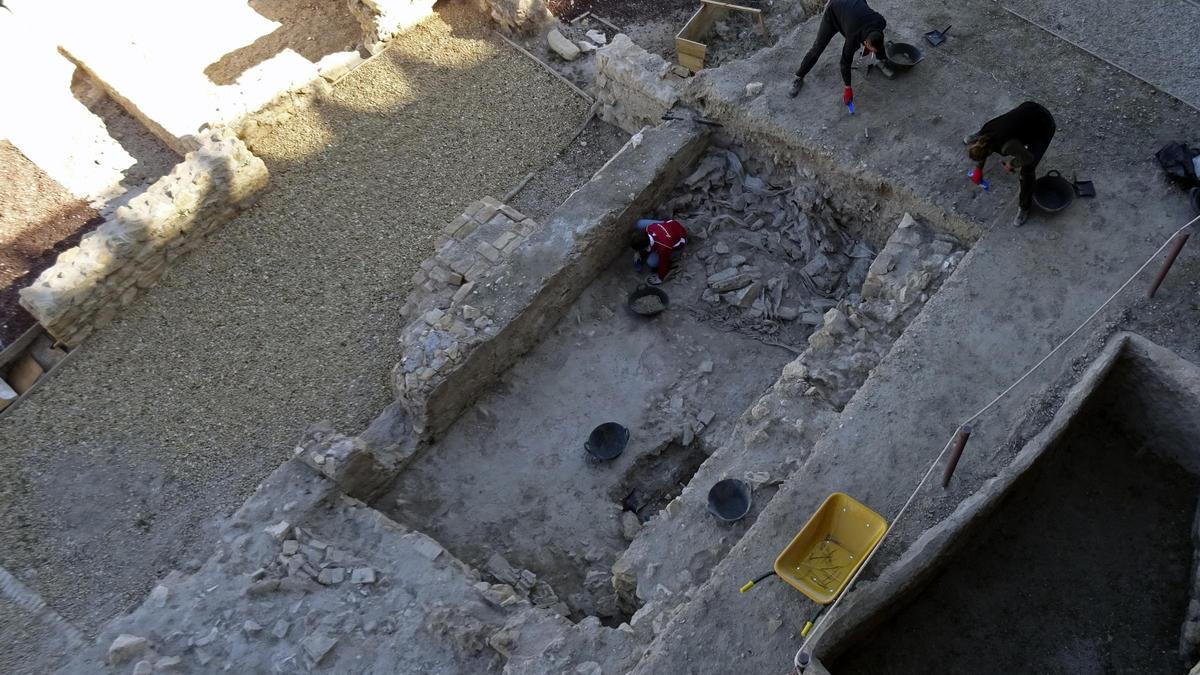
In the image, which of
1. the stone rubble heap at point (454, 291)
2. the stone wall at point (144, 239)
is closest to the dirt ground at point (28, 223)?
the stone wall at point (144, 239)

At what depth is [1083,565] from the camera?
222 inches

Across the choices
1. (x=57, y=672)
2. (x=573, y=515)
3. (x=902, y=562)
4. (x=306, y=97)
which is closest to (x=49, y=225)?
(x=306, y=97)

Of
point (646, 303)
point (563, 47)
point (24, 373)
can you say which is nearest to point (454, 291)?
point (646, 303)

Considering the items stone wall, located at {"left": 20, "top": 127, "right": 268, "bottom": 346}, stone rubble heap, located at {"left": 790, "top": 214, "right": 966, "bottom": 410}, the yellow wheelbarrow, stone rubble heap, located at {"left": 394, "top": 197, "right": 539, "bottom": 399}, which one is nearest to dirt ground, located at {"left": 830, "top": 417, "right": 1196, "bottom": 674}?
the yellow wheelbarrow

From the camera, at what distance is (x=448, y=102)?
10523 mm

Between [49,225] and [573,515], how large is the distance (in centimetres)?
672

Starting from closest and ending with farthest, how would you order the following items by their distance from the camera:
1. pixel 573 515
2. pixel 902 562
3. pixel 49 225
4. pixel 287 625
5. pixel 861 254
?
pixel 902 562, pixel 287 625, pixel 573 515, pixel 861 254, pixel 49 225

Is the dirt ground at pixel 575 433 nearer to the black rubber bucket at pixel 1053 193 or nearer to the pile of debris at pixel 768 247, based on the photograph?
the pile of debris at pixel 768 247

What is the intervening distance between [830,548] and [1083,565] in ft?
5.02

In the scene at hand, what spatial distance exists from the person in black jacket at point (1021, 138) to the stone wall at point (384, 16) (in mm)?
6906

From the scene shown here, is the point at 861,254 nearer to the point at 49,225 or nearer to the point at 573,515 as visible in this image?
the point at 573,515

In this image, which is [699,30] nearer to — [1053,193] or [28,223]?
[1053,193]

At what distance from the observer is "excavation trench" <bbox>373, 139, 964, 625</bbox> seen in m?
7.43

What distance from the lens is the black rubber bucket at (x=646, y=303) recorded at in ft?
28.1
